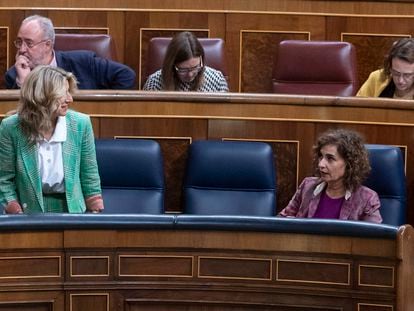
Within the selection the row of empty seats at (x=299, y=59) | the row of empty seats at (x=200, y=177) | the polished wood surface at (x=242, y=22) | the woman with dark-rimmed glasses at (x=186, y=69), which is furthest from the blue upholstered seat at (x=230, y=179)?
the polished wood surface at (x=242, y=22)

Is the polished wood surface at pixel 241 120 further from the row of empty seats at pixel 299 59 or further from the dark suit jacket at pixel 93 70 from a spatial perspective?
the row of empty seats at pixel 299 59

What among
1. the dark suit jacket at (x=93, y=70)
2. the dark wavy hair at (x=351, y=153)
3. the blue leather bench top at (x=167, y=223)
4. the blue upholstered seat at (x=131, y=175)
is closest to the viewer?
the blue leather bench top at (x=167, y=223)

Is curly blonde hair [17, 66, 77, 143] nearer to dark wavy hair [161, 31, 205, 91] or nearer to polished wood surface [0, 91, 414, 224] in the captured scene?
polished wood surface [0, 91, 414, 224]

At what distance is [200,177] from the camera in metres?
2.83

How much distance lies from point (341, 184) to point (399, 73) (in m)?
0.50

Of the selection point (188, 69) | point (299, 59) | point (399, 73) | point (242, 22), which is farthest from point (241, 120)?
point (242, 22)

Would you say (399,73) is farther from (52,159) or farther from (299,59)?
(52,159)

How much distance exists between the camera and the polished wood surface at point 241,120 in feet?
9.36

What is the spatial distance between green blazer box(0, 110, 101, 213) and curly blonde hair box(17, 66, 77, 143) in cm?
2

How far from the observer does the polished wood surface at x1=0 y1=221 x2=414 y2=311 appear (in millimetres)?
2131

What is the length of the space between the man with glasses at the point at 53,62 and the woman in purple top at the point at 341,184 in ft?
2.44

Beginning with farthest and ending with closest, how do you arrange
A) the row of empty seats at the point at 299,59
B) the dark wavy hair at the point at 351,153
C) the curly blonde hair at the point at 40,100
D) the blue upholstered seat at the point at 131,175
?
the row of empty seats at the point at 299,59 → the blue upholstered seat at the point at 131,175 → the dark wavy hair at the point at 351,153 → the curly blonde hair at the point at 40,100

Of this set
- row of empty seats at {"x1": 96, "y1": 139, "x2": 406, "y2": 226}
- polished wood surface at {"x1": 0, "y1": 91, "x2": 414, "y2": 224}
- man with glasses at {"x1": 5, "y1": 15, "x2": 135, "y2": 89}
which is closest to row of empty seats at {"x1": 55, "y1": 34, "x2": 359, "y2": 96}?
man with glasses at {"x1": 5, "y1": 15, "x2": 135, "y2": 89}

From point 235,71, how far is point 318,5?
1.05ft
